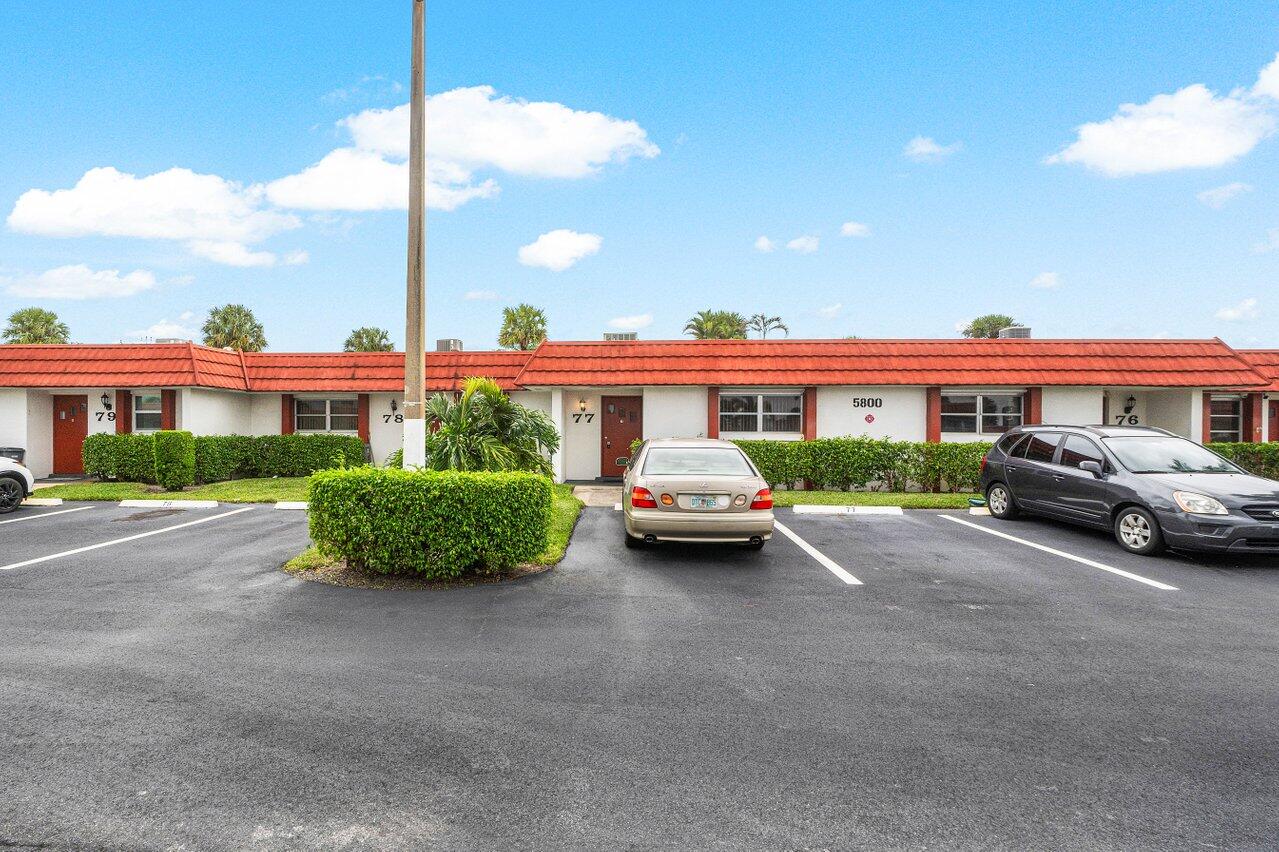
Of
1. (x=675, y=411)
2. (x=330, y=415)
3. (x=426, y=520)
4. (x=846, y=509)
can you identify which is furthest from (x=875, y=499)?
(x=330, y=415)

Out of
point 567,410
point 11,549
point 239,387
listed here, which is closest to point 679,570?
point 11,549

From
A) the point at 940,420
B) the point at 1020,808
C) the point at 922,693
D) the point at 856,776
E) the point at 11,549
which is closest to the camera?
the point at 1020,808

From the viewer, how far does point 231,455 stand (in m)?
18.1

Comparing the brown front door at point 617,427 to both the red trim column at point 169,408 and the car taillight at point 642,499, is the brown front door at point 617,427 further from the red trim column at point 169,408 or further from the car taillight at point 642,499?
the red trim column at point 169,408

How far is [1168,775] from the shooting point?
327 centimetres

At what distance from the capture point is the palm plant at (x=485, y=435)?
10.4 m

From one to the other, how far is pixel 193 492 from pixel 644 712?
15573mm

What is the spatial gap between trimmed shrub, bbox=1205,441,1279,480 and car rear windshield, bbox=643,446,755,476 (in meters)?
14.9

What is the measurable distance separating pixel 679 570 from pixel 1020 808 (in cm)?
481

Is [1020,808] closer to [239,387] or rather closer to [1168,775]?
[1168,775]

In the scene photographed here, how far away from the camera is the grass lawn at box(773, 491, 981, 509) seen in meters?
13.2

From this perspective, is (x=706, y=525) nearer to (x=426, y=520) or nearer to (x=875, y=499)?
(x=426, y=520)

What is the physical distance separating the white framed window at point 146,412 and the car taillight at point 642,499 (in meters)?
17.7

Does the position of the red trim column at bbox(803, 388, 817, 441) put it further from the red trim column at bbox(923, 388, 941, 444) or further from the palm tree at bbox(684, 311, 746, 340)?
the palm tree at bbox(684, 311, 746, 340)
